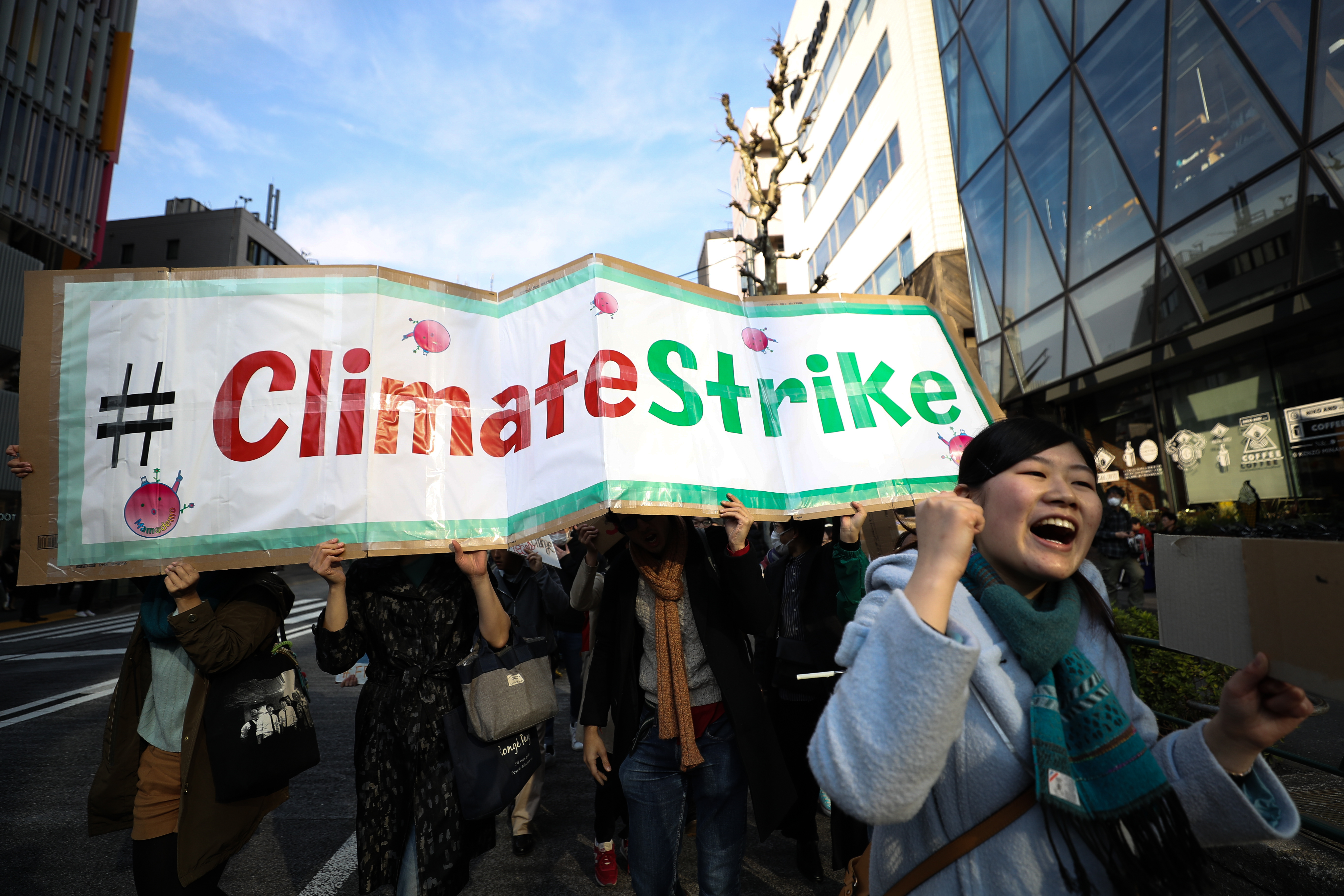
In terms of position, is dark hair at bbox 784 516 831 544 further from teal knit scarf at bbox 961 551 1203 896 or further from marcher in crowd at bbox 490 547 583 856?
teal knit scarf at bbox 961 551 1203 896

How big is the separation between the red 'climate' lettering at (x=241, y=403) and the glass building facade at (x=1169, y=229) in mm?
10459

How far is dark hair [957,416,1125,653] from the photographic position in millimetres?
1536

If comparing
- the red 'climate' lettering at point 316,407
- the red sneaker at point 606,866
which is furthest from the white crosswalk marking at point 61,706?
the red 'climate' lettering at point 316,407

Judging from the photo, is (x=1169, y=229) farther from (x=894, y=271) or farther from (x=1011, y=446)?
(x=1011, y=446)

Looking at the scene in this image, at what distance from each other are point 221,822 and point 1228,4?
42.4 ft

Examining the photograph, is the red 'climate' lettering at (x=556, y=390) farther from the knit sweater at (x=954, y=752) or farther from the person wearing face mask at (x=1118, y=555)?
the person wearing face mask at (x=1118, y=555)

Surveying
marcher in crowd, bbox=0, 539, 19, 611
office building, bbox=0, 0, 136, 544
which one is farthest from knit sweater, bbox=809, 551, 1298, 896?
office building, bbox=0, 0, 136, 544

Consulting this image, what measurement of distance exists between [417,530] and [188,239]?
53.8 metres

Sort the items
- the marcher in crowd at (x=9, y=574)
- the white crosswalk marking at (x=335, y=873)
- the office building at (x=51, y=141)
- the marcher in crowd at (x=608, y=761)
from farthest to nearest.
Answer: the office building at (x=51, y=141)
the marcher in crowd at (x=9, y=574)
the white crosswalk marking at (x=335, y=873)
the marcher in crowd at (x=608, y=761)

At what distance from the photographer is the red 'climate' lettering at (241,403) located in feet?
8.86

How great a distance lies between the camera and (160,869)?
8.25ft

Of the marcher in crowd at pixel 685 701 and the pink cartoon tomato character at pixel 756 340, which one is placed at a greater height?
the pink cartoon tomato character at pixel 756 340

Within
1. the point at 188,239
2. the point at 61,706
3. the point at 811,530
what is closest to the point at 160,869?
the point at 811,530

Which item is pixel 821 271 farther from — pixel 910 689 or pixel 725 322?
pixel 910 689
